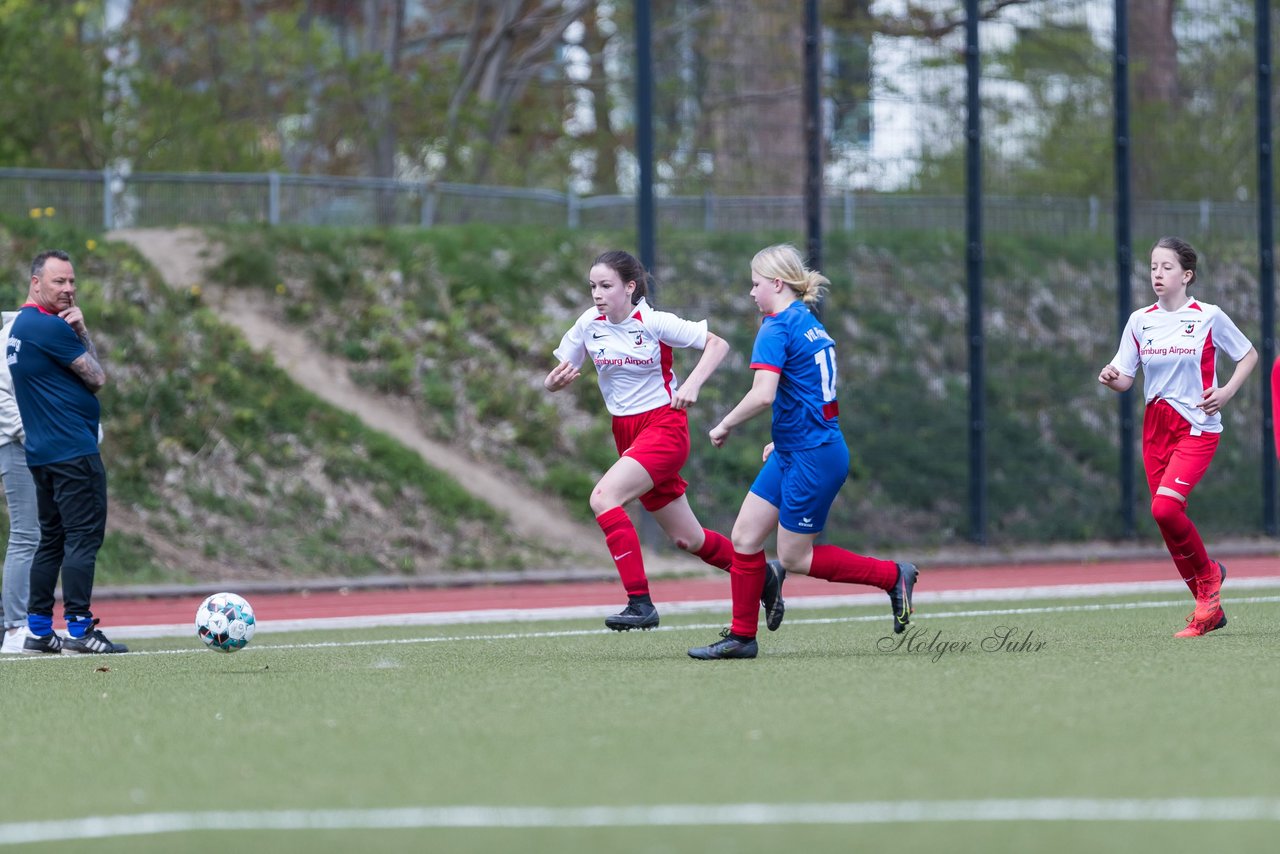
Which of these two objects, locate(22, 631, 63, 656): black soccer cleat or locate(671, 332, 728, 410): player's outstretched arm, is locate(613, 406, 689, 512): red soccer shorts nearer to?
locate(671, 332, 728, 410): player's outstretched arm

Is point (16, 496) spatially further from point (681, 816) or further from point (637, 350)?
point (681, 816)

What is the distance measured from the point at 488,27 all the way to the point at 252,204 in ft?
29.4

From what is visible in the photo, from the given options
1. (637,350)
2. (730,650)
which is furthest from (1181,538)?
(637,350)

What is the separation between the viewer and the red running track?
1299 centimetres

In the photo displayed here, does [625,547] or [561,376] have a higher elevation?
[561,376]

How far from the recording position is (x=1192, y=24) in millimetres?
19219

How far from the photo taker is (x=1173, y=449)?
8.90 m

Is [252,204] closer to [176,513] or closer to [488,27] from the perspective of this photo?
[176,513]

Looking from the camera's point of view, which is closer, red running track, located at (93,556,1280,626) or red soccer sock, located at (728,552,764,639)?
red soccer sock, located at (728,552,764,639)

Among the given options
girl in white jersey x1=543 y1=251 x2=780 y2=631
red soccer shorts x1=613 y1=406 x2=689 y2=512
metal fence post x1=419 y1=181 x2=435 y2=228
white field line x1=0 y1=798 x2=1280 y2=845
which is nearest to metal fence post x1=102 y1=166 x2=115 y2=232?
metal fence post x1=419 y1=181 x2=435 y2=228

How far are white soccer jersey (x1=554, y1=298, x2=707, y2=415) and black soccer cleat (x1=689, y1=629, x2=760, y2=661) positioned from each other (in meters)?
1.38

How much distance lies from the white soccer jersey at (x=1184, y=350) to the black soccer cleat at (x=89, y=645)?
5703mm

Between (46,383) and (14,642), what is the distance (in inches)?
57.8

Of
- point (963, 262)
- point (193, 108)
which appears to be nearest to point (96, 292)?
point (193, 108)
